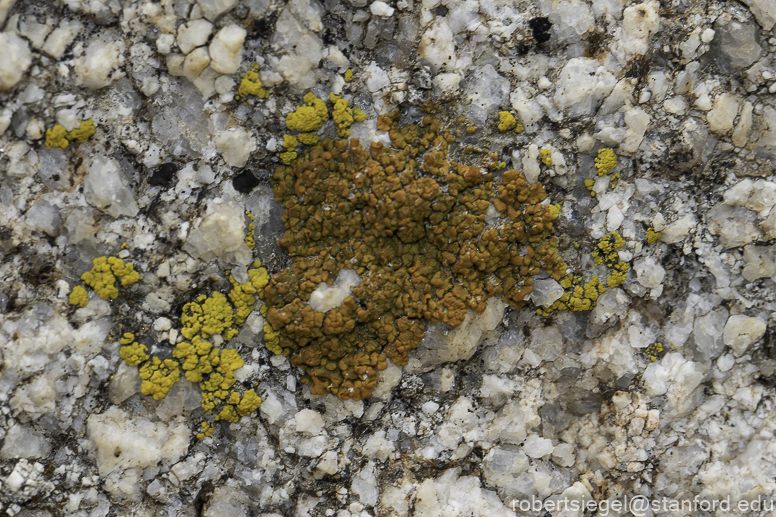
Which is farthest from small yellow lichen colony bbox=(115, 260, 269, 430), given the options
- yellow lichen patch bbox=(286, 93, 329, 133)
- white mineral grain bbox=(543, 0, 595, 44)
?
white mineral grain bbox=(543, 0, 595, 44)

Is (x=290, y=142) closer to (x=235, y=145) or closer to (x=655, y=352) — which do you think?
(x=235, y=145)

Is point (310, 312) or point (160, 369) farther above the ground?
point (310, 312)

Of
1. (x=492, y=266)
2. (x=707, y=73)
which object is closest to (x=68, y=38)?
(x=492, y=266)

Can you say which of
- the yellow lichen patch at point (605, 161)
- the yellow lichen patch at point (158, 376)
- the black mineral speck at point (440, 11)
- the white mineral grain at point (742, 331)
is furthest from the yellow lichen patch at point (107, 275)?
the white mineral grain at point (742, 331)

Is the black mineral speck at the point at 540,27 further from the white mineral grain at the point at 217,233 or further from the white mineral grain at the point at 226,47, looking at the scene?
the white mineral grain at the point at 217,233

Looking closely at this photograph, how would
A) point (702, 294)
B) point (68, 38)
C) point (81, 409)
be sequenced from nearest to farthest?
point (68, 38)
point (81, 409)
point (702, 294)

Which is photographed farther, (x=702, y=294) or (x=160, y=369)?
(x=702, y=294)

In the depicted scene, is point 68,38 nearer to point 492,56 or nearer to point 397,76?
point 397,76

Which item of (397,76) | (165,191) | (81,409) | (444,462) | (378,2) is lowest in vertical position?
(444,462)
